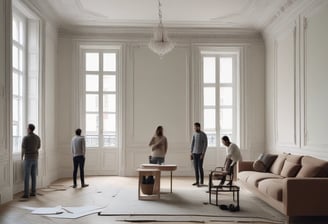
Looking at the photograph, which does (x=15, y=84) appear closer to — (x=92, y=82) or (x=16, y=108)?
(x=16, y=108)

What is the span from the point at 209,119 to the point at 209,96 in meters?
0.66

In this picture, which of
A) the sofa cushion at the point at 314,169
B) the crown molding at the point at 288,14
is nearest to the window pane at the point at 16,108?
the sofa cushion at the point at 314,169

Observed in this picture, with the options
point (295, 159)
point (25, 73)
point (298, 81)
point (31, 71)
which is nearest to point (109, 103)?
point (31, 71)

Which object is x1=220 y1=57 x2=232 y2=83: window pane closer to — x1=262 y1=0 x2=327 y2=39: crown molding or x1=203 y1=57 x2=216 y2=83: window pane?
x1=203 y1=57 x2=216 y2=83: window pane

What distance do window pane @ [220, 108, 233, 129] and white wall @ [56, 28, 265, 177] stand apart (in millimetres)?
455

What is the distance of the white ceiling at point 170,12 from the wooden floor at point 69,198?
4.04m

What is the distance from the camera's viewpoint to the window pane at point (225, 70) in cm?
1148

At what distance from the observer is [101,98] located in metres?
11.2

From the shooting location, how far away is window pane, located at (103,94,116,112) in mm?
11227

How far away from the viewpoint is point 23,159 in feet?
25.1

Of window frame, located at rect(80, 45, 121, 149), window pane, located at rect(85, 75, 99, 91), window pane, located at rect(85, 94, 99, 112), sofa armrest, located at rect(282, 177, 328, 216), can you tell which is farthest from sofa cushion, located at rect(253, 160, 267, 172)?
window pane, located at rect(85, 75, 99, 91)

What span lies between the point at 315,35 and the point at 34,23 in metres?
5.96

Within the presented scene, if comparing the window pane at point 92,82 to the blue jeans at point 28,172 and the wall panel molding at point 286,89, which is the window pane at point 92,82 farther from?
the wall panel molding at point 286,89

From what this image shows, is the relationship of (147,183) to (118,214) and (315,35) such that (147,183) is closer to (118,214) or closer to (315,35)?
(118,214)
